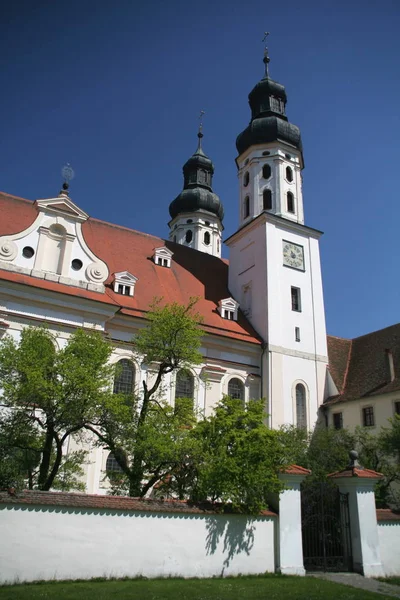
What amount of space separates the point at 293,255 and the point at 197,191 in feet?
58.5

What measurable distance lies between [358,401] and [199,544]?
50.9 feet

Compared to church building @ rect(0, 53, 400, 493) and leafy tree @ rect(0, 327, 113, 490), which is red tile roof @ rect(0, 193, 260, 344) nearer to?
church building @ rect(0, 53, 400, 493)

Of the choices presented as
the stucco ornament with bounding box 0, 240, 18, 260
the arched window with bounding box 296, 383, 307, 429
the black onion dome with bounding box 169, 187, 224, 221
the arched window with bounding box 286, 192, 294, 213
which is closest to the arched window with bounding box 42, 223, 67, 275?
the stucco ornament with bounding box 0, 240, 18, 260

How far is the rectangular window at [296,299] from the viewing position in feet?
96.8

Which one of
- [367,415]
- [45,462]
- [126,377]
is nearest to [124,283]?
[126,377]

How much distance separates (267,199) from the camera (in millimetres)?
32688

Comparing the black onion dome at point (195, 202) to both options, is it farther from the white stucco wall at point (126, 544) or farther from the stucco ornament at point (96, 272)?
the white stucco wall at point (126, 544)

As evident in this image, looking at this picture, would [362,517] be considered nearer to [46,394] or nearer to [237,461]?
[237,461]

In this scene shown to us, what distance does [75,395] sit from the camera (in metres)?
13.9

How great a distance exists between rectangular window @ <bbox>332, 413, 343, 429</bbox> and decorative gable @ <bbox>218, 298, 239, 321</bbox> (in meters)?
7.13

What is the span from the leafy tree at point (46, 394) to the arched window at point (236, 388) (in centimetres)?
1177

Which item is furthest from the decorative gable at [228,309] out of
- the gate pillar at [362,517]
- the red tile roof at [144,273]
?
the gate pillar at [362,517]

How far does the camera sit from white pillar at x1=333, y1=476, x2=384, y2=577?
14.8 metres

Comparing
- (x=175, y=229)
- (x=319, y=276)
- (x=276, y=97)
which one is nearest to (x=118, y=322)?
(x=319, y=276)
